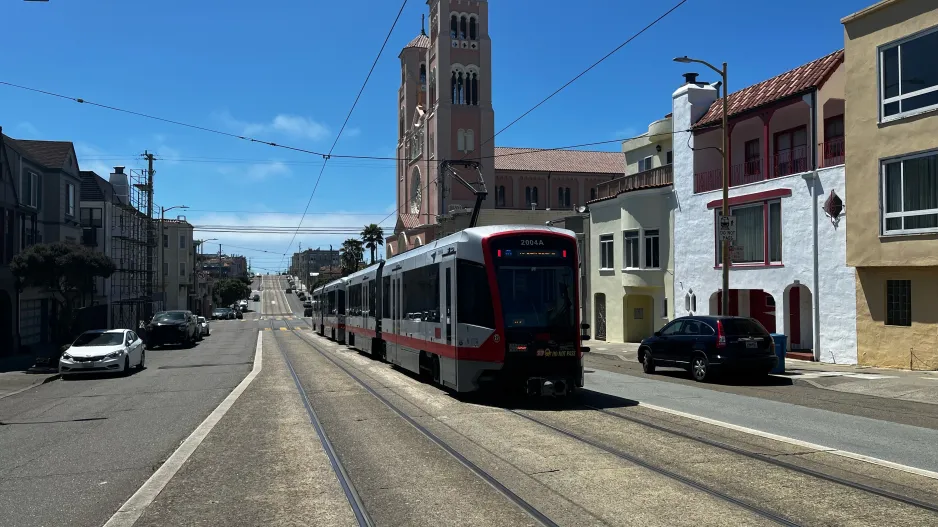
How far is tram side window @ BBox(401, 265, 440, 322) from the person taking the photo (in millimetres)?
15281

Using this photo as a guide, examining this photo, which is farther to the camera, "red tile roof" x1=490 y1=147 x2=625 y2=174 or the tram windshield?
"red tile roof" x1=490 y1=147 x2=625 y2=174

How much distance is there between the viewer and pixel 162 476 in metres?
8.19

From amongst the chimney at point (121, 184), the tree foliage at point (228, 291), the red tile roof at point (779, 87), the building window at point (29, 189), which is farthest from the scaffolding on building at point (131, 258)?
the tree foliage at point (228, 291)

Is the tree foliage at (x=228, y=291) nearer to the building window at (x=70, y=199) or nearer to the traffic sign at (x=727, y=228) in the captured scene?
the building window at (x=70, y=199)

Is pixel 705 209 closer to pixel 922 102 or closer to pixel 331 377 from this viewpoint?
pixel 922 102

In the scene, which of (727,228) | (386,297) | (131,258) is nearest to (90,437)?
(386,297)

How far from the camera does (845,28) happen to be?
2106cm

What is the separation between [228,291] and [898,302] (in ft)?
365

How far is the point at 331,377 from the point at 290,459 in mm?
10387

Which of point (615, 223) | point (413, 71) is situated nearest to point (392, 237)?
point (413, 71)

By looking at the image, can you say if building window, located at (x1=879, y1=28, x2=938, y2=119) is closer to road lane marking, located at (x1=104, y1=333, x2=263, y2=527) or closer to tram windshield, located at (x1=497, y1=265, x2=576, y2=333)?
tram windshield, located at (x1=497, y1=265, x2=576, y2=333)

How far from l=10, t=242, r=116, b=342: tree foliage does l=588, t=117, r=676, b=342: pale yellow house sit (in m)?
20.9

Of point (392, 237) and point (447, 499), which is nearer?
point (447, 499)

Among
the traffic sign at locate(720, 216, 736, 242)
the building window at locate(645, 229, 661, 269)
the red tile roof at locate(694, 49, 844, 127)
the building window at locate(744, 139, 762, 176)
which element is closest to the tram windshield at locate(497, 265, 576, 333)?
the traffic sign at locate(720, 216, 736, 242)
